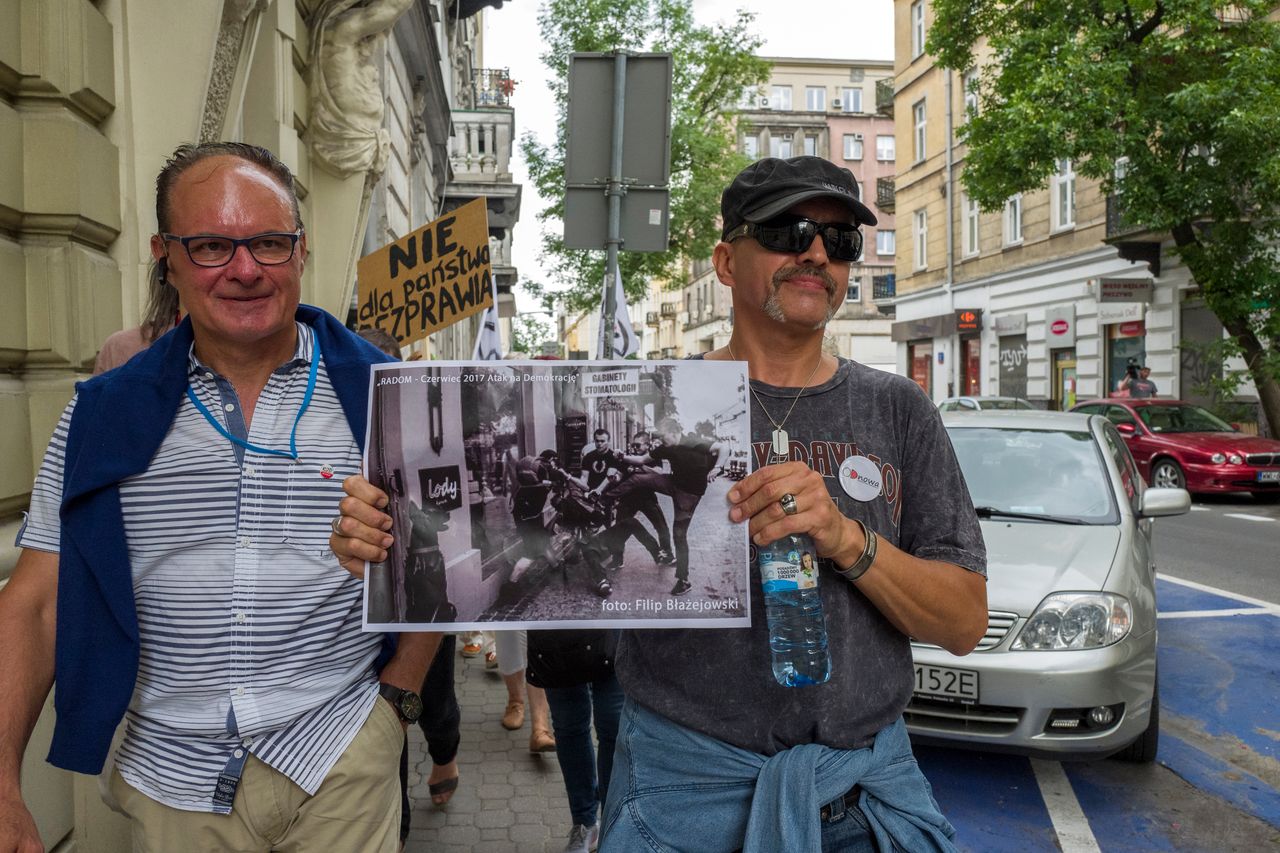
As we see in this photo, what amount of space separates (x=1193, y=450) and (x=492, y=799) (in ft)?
45.5

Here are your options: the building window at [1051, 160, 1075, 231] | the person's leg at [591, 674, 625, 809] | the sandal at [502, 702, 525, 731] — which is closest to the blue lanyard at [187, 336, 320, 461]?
the person's leg at [591, 674, 625, 809]

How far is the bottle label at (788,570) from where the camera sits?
1.66 meters

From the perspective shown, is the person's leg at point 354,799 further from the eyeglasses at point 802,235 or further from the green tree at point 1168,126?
the green tree at point 1168,126

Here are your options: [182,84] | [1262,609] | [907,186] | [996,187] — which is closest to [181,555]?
[182,84]

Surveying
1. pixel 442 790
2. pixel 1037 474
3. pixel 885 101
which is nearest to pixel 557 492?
pixel 442 790

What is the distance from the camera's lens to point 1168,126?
647 inches

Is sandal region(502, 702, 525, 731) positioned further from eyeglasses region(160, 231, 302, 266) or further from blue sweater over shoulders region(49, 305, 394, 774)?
eyeglasses region(160, 231, 302, 266)

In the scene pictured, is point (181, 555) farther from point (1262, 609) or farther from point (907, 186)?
point (907, 186)

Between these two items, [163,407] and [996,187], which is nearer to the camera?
[163,407]

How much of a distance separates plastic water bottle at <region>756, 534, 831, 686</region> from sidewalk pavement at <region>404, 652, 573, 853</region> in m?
2.61

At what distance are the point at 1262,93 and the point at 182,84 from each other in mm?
16030

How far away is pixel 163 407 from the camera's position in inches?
73.9

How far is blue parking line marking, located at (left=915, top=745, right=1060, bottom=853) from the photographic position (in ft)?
13.4

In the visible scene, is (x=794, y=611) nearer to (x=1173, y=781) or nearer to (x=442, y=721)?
(x=442, y=721)
